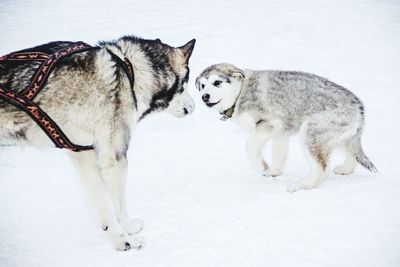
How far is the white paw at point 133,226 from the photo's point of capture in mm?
3902

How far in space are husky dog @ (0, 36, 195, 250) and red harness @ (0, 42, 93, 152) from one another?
5 cm

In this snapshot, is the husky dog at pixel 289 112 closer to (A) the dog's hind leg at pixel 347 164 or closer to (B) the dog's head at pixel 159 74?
(A) the dog's hind leg at pixel 347 164

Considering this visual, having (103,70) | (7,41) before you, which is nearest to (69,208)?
(103,70)

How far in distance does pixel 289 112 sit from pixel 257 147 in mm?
610

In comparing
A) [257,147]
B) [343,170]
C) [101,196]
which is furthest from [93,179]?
[343,170]

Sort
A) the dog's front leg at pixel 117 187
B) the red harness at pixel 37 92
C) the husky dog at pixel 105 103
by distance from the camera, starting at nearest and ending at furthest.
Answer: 1. the red harness at pixel 37 92
2. the husky dog at pixel 105 103
3. the dog's front leg at pixel 117 187

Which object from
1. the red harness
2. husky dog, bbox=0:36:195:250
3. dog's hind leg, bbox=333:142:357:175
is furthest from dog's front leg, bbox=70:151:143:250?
dog's hind leg, bbox=333:142:357:175

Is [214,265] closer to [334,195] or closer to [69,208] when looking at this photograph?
[334,195]

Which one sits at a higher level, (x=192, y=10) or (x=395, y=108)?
(x=192, y=10)

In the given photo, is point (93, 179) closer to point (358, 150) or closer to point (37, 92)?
point (37, 92)

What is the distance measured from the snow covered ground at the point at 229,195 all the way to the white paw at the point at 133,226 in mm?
107

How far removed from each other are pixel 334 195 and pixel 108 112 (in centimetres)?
259

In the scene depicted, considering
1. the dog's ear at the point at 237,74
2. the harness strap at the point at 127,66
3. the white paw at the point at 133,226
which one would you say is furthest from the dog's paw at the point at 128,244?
the dog's ear at the point at 237,74

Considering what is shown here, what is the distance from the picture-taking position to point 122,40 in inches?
154
